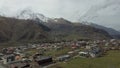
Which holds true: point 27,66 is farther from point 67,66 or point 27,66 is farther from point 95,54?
point 95,54

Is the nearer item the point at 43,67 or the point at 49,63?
the point at 43,67

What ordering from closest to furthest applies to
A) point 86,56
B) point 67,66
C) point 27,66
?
point 67,66 → point 27,66 → point 86,56

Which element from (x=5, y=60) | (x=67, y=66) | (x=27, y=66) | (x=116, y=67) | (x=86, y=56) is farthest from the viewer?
(x=5, y=60)

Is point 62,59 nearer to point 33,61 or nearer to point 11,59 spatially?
point 33,61

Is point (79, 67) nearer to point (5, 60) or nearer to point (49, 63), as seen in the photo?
point (49, 63)

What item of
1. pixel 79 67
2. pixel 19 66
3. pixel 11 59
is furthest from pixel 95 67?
pixel 11 59

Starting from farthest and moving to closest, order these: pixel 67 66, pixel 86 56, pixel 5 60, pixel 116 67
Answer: pixel 5 60 → pixel 86 56 → pixel 67 66 → pixel 116 67

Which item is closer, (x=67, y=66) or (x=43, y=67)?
(x=67, y=66)

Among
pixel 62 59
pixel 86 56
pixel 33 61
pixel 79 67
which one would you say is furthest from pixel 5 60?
pixel 79 67

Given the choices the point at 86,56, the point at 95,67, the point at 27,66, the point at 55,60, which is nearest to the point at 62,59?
the point at 55,60
